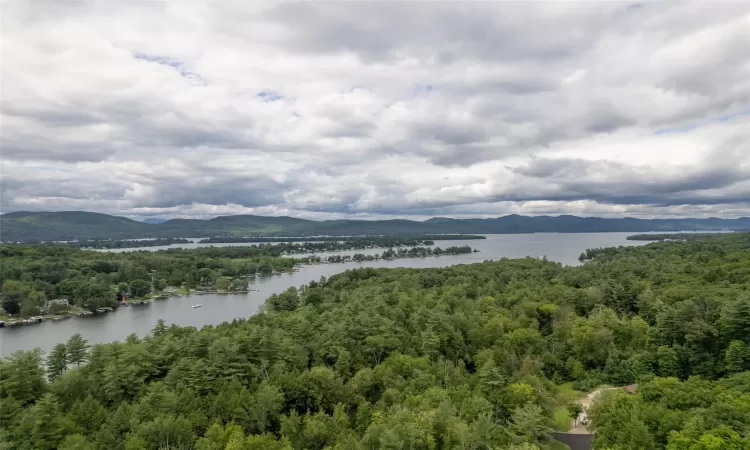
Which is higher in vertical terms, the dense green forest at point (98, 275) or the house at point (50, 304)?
the dense green forest at point (98, 275)

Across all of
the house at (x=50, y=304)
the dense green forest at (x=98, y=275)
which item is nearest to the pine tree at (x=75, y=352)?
the dense green forest at (x=98, y=275)

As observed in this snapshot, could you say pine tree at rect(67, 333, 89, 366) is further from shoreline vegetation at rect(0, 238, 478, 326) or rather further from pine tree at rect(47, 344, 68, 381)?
shoreline vegetation at rect(0, 238, 478, 326)

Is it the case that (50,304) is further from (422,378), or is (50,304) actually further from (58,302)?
(422,378)

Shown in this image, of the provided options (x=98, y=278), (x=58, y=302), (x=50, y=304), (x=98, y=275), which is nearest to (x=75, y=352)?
(x=58, y=302)

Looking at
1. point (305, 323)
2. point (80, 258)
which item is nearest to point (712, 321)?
point (305, 323)

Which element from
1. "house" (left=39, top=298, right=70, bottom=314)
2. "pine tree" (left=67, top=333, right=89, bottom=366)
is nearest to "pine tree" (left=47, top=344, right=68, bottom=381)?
"pine tree" (left=67, top=333, right=89, bottom=366)

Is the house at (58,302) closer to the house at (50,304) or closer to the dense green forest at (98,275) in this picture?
the house at (50,304)
